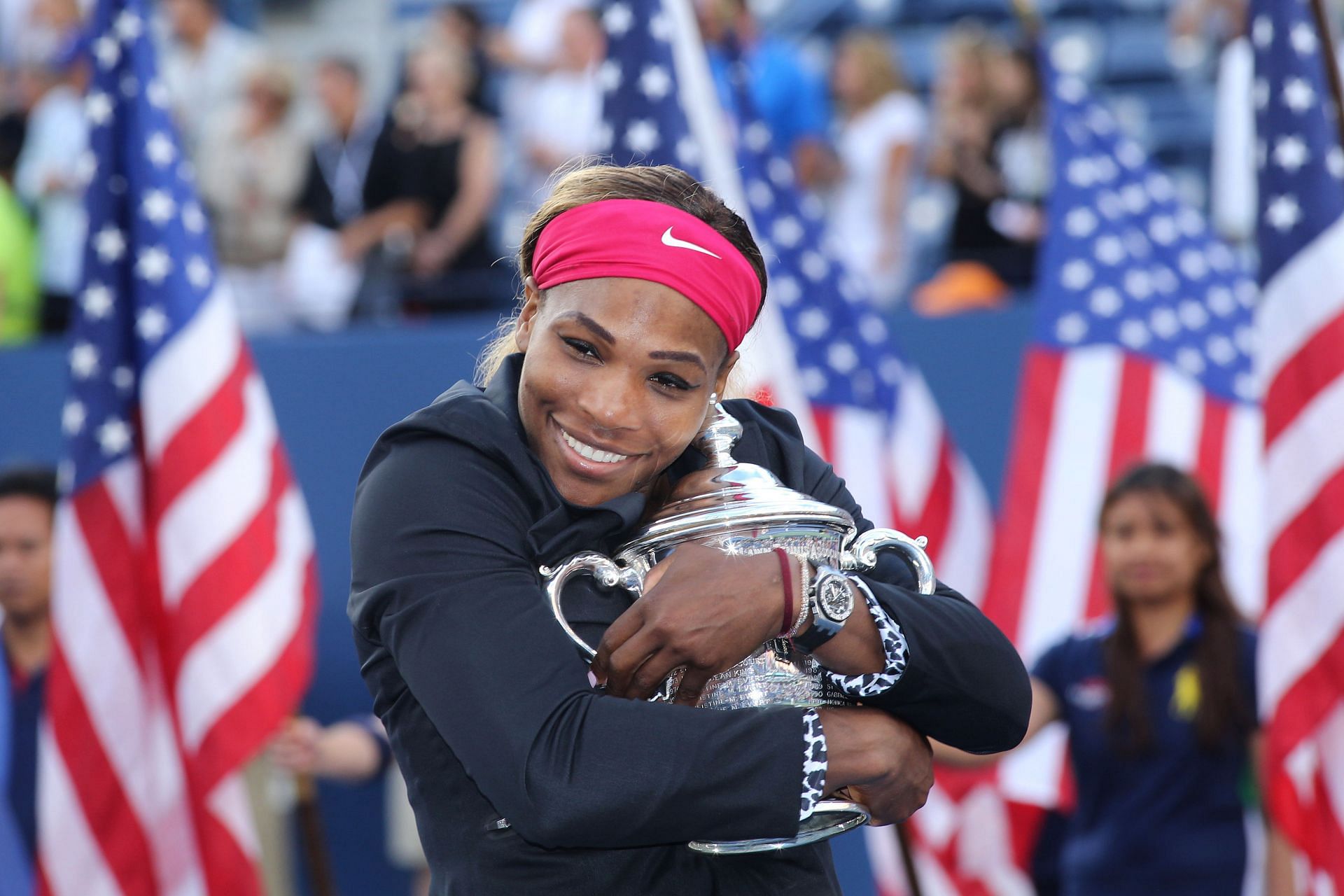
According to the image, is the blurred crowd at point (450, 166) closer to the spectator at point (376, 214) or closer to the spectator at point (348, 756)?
the spectator at point (376, 214)

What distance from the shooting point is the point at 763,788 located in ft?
5.09

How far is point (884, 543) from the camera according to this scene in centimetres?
184

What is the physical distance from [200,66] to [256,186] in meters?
0.77

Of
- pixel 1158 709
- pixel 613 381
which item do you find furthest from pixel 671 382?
pixel 1158 709

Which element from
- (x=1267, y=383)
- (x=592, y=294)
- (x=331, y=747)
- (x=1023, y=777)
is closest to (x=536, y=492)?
(x=592, y=294)

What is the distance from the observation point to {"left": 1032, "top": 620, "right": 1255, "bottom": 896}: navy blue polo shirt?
4234 millimetres

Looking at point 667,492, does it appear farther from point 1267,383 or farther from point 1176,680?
point 1176,680

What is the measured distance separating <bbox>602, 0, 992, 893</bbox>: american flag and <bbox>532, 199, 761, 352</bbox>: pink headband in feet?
8.78

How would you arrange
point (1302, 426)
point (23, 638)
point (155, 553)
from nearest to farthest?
point (1302, 426)
point (155, 553)
point (23, 638)

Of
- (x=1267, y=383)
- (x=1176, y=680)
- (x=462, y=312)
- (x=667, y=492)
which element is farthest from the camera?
(x=462, y=312)

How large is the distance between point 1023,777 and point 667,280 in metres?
3.83

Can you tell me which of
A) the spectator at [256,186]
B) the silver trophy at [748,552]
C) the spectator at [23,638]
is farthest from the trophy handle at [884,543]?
the spectator at [256,186]

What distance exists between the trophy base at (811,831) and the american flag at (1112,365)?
13.0 feet

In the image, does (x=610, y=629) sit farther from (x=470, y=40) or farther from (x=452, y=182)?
(x=470, y=40)
